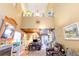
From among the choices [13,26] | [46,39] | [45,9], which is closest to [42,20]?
[45,9]

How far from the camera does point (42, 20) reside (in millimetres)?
1831

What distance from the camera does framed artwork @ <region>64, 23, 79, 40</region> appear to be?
5.61ft

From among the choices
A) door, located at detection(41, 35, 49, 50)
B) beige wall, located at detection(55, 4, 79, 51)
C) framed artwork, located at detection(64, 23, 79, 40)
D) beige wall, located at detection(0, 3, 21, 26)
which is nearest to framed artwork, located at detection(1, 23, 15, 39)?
beige wall, located at detection(0, 3, 21, 26)

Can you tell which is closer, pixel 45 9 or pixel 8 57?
pixel 8 57

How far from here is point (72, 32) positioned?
174 centimetres

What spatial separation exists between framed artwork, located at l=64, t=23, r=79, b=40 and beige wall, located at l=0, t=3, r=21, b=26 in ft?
2.52

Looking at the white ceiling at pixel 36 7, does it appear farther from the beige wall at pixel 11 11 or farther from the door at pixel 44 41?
the door at pixel 44 41

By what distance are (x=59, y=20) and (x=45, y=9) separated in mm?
293

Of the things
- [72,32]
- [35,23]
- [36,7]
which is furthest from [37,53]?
[36,7]

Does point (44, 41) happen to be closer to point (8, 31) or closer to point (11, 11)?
point (8, 31)

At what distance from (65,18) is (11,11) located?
2.83 ft

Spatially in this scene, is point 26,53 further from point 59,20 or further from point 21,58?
point 59,20

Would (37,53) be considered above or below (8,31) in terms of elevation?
below

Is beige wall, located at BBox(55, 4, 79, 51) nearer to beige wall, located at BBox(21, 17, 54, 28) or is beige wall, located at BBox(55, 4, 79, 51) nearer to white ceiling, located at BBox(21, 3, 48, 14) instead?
beige wall, located at BBox(21, 17, 54, 28)
